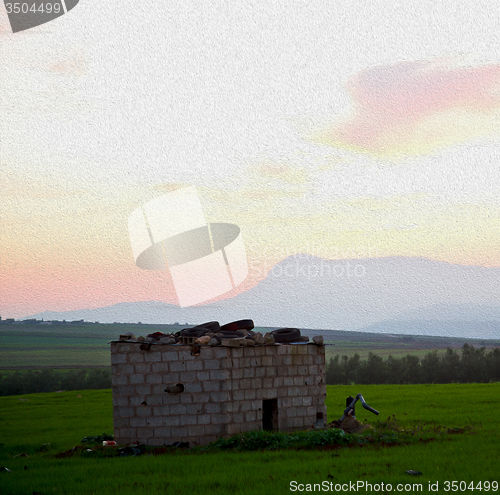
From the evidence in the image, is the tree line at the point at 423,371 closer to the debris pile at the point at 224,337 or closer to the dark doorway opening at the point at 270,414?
the debris pile at the point at 224,337

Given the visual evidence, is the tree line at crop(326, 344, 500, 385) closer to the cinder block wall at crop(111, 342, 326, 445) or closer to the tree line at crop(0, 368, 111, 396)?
the tree line at crop(0, 368, 111, 396)

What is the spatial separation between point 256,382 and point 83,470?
16.1 feet

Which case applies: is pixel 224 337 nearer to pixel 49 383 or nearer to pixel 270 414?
pixel 270 414

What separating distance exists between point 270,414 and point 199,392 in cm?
239

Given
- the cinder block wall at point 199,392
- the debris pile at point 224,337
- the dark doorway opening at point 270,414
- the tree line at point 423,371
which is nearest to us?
the cinder block wall at point 199,392

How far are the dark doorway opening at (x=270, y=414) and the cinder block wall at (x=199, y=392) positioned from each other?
1.1 inches

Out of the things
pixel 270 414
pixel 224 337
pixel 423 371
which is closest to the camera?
pixel 224 337

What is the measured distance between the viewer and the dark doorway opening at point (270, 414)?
1731cm

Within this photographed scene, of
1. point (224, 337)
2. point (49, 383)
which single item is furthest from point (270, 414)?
point (49, 383)

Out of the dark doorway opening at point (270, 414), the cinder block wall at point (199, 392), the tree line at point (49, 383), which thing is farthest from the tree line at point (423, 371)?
the cinder block wall at point (199, 392)

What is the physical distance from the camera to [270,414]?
17531mm

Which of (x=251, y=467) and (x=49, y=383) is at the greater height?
(x=251, y=467)

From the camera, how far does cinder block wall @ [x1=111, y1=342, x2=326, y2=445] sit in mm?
16172

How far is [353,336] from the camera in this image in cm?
18050
